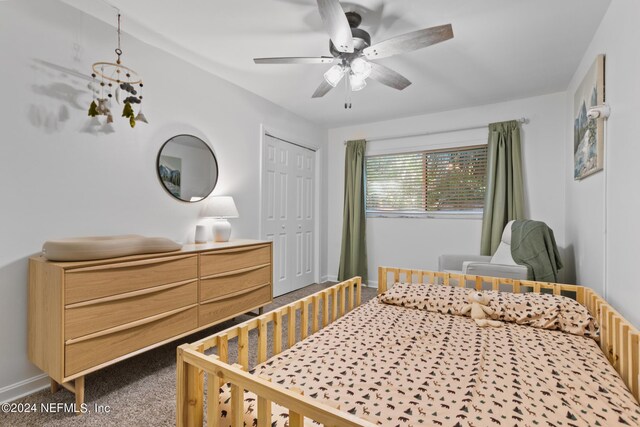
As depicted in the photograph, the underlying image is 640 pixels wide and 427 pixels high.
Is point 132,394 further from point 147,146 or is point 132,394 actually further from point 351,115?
point 351,115

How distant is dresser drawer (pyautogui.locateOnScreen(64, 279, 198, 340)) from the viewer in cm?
161

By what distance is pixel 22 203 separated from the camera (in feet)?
5.79

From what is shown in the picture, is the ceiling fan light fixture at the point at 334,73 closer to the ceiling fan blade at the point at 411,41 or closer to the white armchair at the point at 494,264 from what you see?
the ceiling fan blade at the point at 411,41

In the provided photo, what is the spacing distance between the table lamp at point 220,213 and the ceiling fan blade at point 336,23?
1.67 meters

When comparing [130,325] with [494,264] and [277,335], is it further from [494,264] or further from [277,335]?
[494,264]

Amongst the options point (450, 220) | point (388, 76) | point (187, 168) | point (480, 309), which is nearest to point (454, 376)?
point (480, 309)

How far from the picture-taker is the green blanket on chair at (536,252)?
2.54m

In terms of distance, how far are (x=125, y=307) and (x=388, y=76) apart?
2346mm

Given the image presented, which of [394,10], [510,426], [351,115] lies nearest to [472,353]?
[510,426]

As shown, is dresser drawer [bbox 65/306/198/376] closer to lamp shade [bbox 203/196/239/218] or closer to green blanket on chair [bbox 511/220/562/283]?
lamp shade [bbox 203/196/239/218]

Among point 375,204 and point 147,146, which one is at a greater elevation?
point 147,146

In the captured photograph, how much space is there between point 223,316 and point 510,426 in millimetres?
2068

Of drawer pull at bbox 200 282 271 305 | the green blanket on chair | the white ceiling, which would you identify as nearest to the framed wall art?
the white ceiling

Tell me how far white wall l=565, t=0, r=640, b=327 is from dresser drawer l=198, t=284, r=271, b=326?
252 cm
